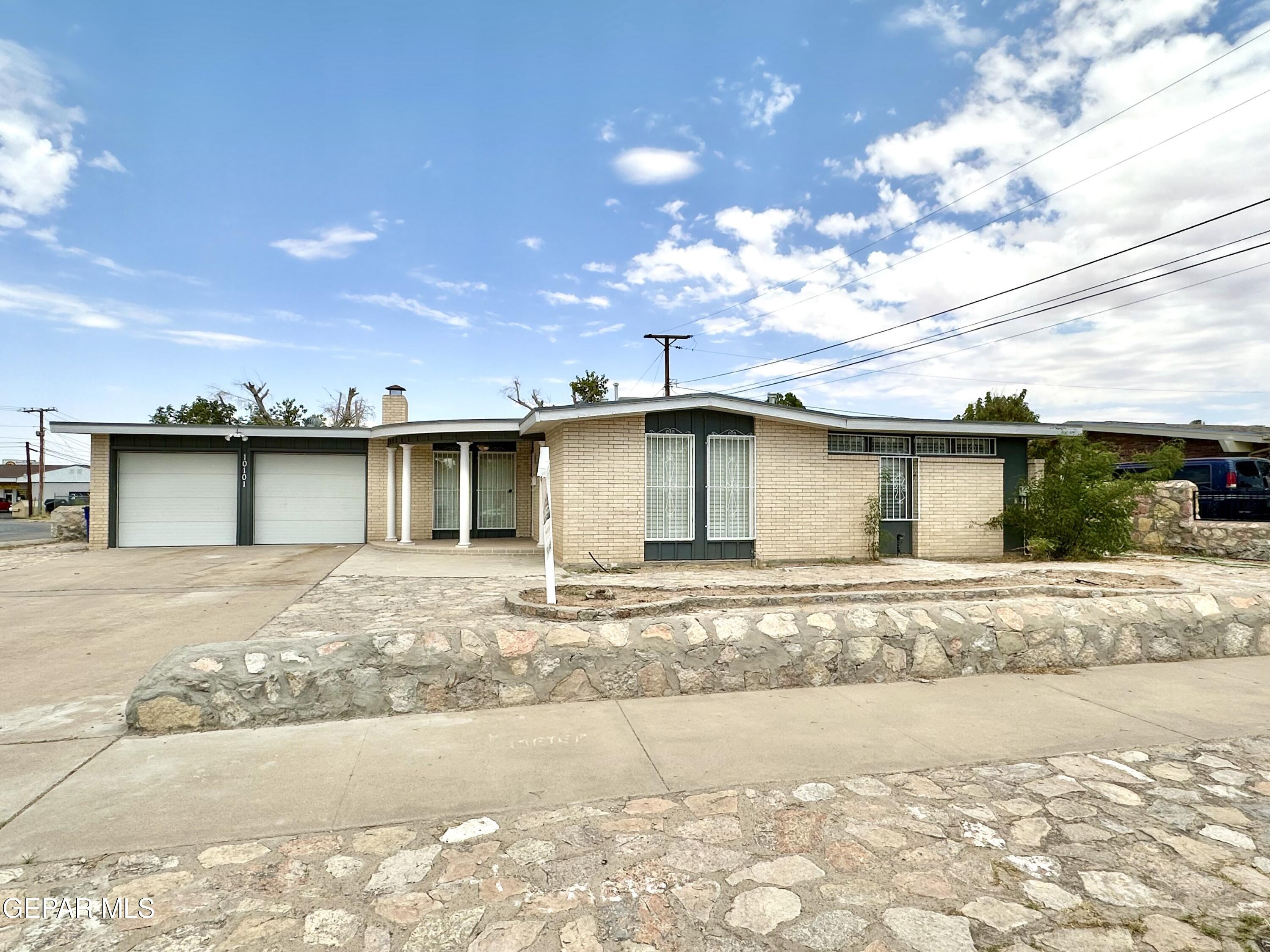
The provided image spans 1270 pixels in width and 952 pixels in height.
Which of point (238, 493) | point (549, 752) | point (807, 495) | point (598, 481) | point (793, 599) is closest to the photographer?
point (549, 752)

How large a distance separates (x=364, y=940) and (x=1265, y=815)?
3.79m

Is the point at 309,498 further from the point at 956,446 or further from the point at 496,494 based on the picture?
the point at 956,446

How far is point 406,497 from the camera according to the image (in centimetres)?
1545

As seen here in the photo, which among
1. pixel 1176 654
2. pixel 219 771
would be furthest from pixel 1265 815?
pixel 219 771

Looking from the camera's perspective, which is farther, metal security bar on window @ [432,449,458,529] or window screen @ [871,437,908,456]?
metal security bar on window @ [432,449,458,529]

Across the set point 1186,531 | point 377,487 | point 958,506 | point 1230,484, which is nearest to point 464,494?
point 377,487

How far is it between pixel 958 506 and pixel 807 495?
3269 mm

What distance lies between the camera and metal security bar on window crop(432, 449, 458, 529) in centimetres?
1634

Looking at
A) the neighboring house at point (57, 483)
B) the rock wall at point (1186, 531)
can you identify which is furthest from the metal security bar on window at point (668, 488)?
the neighboring house at point (57, 483)

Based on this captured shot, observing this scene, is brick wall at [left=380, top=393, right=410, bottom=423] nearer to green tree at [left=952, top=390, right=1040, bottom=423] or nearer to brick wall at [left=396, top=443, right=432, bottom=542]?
brick wall at [left=396, top=443, right=432, bottom=542]

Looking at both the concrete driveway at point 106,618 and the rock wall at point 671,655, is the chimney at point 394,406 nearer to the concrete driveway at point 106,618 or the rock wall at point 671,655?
the concrete driveway at point 106,618

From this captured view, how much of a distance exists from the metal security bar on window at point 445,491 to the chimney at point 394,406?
6.40 ft

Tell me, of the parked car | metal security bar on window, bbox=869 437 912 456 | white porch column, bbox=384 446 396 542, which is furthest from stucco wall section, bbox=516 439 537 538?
the parked car

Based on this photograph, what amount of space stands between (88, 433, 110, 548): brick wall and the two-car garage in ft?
0.38
